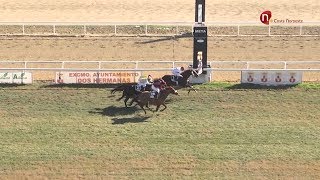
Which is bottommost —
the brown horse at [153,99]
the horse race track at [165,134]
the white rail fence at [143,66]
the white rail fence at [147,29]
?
the horse race track at [165,134]

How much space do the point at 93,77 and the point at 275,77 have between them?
7263 millimetres

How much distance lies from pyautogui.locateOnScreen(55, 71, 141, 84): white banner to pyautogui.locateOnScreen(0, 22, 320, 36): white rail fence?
23.9ft

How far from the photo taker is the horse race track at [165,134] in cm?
1562

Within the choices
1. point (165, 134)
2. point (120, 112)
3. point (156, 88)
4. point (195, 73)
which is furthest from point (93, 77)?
point (165, 134)

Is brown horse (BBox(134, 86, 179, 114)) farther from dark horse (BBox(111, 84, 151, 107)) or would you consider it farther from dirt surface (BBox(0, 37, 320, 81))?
dirt surface (BBox(0, 37, 320, 81))

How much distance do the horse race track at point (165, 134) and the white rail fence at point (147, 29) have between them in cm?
836

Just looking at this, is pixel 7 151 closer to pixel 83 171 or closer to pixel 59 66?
pixel 83 171

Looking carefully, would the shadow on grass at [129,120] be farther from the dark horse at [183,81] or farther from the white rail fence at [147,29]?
the white rail fence at [147,29]

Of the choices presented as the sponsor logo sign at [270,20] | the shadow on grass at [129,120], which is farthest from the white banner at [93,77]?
the sponsor logo sign at [270,20]

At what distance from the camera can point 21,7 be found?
37.5 metres

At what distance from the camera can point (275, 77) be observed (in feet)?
72.3

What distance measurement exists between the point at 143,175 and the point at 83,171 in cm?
169

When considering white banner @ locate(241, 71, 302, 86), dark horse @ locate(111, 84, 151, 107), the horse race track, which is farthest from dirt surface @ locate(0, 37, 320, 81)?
dark horse @ locate(111, 84, 151, 107)

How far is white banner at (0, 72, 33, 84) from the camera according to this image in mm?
22359
